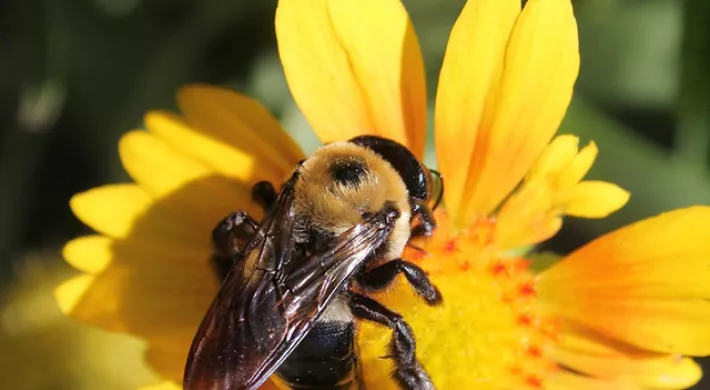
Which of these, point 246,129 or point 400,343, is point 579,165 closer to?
point 400,343

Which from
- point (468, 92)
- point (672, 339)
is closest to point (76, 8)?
point (468, 92)

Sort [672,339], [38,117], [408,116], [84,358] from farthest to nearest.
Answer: [38,117]
[84,358]
[408,116]
[672,339]

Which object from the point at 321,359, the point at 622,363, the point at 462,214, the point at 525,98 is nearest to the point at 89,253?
the point at 321,359

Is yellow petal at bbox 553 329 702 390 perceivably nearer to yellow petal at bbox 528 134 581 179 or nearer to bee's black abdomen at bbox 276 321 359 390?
yellow petal at bbox 528 134 581 179

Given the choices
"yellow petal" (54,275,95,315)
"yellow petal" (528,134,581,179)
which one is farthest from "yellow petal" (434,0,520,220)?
"yellow petal" (54,275,95,315)

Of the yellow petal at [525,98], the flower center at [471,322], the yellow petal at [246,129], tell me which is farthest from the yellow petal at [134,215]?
the yellow petal at [525,98]

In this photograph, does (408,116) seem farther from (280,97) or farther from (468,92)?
(280,97)

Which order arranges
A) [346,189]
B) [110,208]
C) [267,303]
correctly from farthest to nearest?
[110,208]
[346,189]
[267,303]
